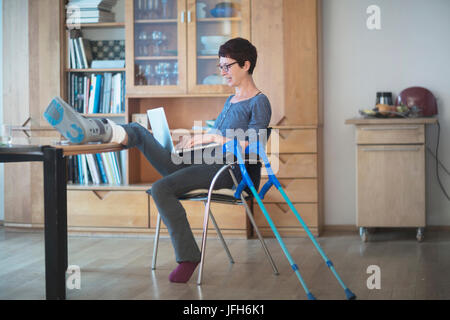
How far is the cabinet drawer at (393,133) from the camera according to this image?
3691mm

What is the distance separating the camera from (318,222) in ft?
13.0

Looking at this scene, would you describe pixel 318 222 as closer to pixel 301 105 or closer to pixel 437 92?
pixel 301 105

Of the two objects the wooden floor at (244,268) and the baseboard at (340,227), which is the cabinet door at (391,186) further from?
the baseboard at (340,227)

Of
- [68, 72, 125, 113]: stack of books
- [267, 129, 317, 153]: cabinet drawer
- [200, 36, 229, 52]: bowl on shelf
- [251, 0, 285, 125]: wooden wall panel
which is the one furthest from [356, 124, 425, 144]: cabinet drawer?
[68, 72, 125, 113]: stack of books

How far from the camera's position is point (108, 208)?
4016 mm

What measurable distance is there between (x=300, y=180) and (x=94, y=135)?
1.91 m

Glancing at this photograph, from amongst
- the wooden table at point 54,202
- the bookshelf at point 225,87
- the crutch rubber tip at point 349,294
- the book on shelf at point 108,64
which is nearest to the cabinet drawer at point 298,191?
the bookshelf at point 225,87

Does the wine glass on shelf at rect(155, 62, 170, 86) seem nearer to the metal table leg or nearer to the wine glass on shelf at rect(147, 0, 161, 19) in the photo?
the wine glass on shelf at rect(147, 0, 161, 19)

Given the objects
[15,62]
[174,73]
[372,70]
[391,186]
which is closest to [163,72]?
[174,73]

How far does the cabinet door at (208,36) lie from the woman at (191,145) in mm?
1051

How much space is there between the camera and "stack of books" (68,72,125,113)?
4.19 metres
